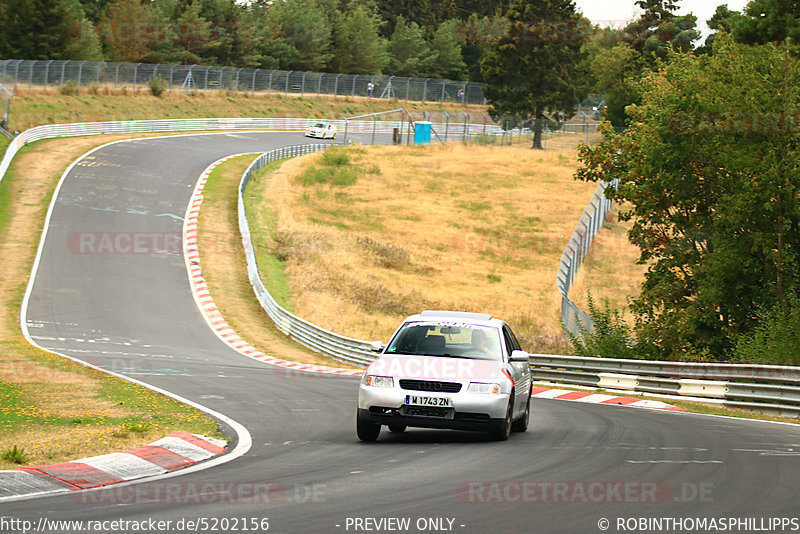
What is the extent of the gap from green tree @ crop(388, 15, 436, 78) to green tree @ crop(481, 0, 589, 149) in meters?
33.4

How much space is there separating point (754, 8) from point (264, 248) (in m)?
24.1

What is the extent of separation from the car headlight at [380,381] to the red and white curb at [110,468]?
1.77 m

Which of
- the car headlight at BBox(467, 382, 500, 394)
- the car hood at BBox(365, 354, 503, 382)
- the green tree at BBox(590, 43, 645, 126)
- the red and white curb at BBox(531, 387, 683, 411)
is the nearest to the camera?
the car headlight at BBox(467, 382, 500, 394)

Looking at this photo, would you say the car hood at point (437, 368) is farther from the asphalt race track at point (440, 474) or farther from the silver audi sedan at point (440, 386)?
the asphalt race track at point (440, 474)

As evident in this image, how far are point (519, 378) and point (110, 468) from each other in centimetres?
516

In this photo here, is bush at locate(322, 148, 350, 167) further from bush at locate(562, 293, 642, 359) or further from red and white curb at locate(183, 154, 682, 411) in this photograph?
bush at locate(562, 293, 642, 359)

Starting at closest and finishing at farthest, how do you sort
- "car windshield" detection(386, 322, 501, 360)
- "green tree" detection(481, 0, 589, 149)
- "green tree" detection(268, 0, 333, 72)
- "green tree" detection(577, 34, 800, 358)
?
"car windshield" detection(386, 322, 501, 360) → "green tree" detection(577, 34, 800, 358) → "green tree" detection(481, 0, 589, 149) → "green tree" detection(268, 0, 333, 72)

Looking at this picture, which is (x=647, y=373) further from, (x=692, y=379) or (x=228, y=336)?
(x=228, y=336)

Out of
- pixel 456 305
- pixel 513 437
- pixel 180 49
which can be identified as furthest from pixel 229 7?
pixel 513 437

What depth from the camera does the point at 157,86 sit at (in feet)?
249

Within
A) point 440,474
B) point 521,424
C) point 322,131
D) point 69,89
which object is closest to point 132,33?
point 69,89

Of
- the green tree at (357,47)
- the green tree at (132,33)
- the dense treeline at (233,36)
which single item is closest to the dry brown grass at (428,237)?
the dense treeline at (233,36)

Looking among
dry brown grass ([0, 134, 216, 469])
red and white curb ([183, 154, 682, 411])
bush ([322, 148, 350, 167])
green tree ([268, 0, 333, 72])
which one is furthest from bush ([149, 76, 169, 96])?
dry brown grass ([0, 134, 216, 469])

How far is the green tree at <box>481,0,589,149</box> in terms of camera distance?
85.4m
